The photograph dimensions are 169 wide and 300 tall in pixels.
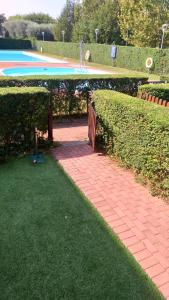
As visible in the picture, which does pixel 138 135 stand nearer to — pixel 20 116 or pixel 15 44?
pixel 20 116

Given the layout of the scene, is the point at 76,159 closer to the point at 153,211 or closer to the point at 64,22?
the point at 153,211

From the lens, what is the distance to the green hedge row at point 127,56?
1006 inches

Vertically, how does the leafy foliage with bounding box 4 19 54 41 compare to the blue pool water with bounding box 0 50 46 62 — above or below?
above

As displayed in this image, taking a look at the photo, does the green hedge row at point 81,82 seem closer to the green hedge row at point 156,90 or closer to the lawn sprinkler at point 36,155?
the green hedge row at point 156,90

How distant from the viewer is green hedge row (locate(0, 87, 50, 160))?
6.71 m

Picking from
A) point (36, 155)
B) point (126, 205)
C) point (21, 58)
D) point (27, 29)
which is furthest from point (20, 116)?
point (27, 29)

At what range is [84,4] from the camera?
1880 inches

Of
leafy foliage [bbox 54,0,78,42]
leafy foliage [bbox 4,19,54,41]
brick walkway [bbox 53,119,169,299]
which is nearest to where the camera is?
brick walkway [bbox 53,119,169,299]

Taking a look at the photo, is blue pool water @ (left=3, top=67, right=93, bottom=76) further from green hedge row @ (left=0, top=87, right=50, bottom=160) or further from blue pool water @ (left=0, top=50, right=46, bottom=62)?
green hedge row @ (left=0, top=87, right=50, bottom=160)

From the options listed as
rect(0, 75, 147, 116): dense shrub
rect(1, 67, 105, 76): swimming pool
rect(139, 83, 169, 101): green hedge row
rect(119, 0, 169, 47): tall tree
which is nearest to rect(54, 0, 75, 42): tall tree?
rect(119, 0, 169, 47): tall tree

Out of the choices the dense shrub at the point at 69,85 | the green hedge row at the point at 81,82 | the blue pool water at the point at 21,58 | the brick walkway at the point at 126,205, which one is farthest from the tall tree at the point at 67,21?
the brick walkway at the point at 126,205

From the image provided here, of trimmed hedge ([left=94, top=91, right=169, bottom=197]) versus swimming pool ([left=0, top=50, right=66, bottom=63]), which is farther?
swimming pool ([left=0, top=50, right=66, bottom=63])

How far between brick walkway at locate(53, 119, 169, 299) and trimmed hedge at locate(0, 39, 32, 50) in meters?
54.7

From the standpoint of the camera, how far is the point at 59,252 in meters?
3.91
